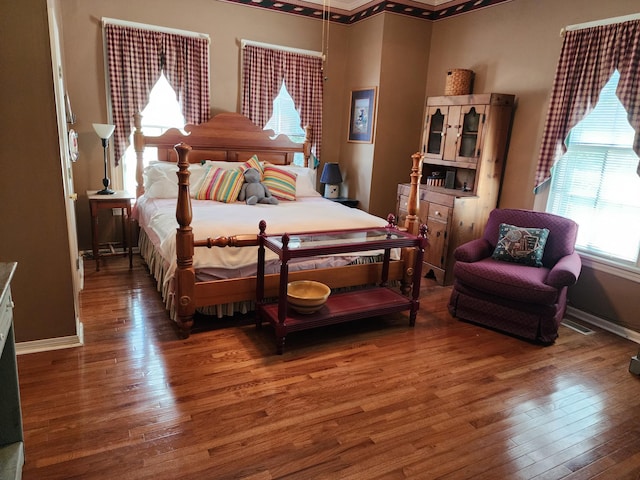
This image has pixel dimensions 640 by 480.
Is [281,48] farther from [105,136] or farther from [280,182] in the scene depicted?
[105,136]

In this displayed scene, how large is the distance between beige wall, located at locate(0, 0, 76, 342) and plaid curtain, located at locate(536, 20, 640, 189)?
373cm

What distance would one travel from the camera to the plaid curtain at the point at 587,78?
3248mm

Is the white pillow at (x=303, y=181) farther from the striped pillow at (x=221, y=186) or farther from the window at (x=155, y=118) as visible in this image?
the window at (x=155, y=118)

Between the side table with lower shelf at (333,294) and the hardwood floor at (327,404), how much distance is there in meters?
0.19

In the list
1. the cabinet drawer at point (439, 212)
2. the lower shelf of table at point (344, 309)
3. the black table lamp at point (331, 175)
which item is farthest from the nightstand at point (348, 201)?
the lower shelf of table at point (344, 309)

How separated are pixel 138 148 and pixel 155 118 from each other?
440 millimetres

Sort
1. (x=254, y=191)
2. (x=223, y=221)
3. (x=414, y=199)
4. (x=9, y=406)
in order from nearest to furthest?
(x=9, y=406), (x=223, y=221), (x=414, y=199), (x=254, y=191)

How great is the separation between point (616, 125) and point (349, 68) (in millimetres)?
3165

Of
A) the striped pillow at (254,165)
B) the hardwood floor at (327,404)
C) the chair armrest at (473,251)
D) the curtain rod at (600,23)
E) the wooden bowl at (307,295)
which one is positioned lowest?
the hardwood floor at (327,404)

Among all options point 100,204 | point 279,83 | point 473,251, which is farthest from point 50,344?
point 279,83

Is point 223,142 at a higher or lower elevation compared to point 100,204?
higher

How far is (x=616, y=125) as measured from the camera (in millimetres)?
3457

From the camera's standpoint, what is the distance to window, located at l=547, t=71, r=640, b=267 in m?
3.43

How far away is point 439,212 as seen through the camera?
4398 mm
